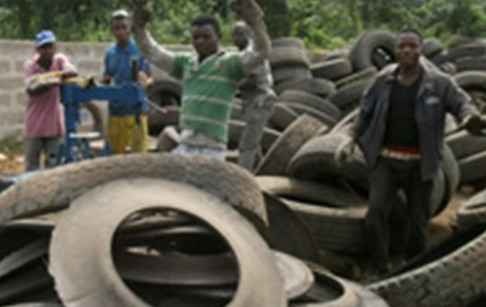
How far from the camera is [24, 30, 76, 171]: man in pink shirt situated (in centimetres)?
686

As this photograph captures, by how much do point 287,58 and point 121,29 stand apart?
606 centimetres

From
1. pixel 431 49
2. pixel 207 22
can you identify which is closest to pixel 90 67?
pixel 431 49

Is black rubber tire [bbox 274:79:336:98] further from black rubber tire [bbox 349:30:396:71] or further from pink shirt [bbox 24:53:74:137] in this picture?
pink shirt [bbox 24:53:74:137]

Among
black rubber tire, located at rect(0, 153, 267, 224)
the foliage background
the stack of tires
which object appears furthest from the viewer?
the foliage background

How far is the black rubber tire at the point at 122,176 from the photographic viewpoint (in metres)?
3.69

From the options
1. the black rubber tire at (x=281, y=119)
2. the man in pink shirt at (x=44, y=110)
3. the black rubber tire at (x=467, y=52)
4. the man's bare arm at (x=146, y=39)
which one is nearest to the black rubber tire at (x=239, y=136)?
the black rubber tire at (x=281, y=119)

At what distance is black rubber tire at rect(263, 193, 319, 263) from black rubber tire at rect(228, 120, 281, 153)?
11.5 ft

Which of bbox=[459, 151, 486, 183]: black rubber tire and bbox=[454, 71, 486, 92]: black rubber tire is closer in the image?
bbox=[459, 151, 486, 183]: black rubber tire

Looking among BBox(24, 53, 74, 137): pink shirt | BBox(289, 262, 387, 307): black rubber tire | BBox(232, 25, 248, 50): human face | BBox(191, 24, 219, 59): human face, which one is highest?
BBox(191, 24, 219, 59): human face

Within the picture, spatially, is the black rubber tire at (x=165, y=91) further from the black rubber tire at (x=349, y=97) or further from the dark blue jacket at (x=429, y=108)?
the dark blue jacket at (x=429, y=108)

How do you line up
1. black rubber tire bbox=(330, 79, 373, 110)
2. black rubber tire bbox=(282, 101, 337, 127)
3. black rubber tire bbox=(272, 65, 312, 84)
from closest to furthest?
black rubber tire bbox=(282, 101, 337, 127) < black rubber tire bbox=(330, 79, 373, 110) < black rubber tire bbox=(272, 65, 312, 84)

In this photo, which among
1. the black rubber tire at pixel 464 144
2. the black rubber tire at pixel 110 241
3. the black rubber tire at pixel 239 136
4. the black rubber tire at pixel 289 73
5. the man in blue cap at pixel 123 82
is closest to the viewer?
the black rubber tire at pixel 110 241

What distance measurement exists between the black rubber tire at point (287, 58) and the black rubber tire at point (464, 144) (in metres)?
5.24

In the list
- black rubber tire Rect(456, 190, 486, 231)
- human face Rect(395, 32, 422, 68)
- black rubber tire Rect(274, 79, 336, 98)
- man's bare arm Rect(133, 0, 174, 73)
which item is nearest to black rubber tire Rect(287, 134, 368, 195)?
black rubber tire Rect(456, 190, 486, 231)
